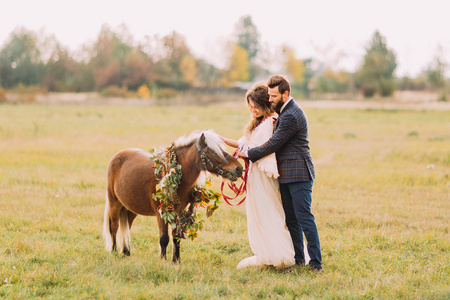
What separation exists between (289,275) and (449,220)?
4.43 m

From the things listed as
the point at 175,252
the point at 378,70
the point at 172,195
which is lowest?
the point at 175,252

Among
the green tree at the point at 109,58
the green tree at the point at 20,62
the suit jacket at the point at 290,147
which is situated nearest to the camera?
the suit jacket at the point at 290,147

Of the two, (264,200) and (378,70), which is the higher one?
(378,70)

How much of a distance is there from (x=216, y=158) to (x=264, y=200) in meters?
Result: 1.01

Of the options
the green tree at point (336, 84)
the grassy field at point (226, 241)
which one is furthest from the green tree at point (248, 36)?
the grassy field at point (226, 241)

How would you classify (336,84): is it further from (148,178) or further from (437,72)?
(148,178)

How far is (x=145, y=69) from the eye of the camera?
243 ft

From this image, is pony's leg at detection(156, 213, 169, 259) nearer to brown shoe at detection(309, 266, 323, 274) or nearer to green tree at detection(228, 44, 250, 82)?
brown shoe at detection(309, 266, 323, 274)

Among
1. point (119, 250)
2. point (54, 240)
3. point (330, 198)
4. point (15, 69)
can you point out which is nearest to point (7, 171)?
point (54, 240)

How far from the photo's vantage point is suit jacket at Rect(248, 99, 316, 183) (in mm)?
5500

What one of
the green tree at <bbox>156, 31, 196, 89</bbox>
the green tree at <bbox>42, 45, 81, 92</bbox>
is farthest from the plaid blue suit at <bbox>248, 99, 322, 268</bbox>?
the green tree at <bbox>42, 45, 81, 92</bbox>

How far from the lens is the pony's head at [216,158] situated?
526cm

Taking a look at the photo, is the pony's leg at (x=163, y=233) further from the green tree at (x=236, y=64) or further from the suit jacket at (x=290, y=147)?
the green tree at (x=236, y=64)

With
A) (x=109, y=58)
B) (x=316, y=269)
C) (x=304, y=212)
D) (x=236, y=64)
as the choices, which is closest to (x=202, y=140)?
(x=304, y=212)
